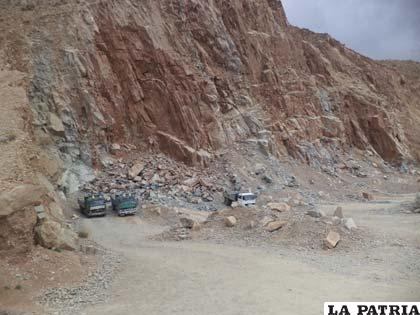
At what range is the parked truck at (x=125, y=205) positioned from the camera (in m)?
24.5

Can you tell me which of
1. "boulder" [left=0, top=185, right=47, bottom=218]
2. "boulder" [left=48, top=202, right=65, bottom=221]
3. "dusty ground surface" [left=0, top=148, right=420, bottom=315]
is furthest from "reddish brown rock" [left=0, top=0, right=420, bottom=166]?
"boulder" [left=0, top=185, right=47, bottom=218]

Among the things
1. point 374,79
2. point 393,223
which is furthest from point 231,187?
point 374,79

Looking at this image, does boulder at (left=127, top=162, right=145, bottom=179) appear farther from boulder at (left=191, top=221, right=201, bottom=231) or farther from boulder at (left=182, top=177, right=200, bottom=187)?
boulder at (left=191, top=221, right=201, bottom=231)

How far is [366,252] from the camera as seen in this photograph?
1476cm

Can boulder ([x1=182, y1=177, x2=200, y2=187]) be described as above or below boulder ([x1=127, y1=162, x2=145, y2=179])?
below

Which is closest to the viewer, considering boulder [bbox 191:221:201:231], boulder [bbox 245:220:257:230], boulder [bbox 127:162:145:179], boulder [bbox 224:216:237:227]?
boulder [bbox 245:220:257:230]

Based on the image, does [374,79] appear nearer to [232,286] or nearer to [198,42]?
[198,42]

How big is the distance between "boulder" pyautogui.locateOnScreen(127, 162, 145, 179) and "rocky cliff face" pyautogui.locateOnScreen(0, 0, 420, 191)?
270 centimetres

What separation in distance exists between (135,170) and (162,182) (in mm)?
2095

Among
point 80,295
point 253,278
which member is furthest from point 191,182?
point 80,295

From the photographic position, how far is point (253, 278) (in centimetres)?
1227

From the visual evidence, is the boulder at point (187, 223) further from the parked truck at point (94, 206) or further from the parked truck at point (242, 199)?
the parked truck at point (242, 199)

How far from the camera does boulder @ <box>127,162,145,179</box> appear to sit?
29.7 meters

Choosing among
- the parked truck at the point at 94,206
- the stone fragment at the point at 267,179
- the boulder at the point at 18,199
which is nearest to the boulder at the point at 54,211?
the boulder at the point at 18,199
